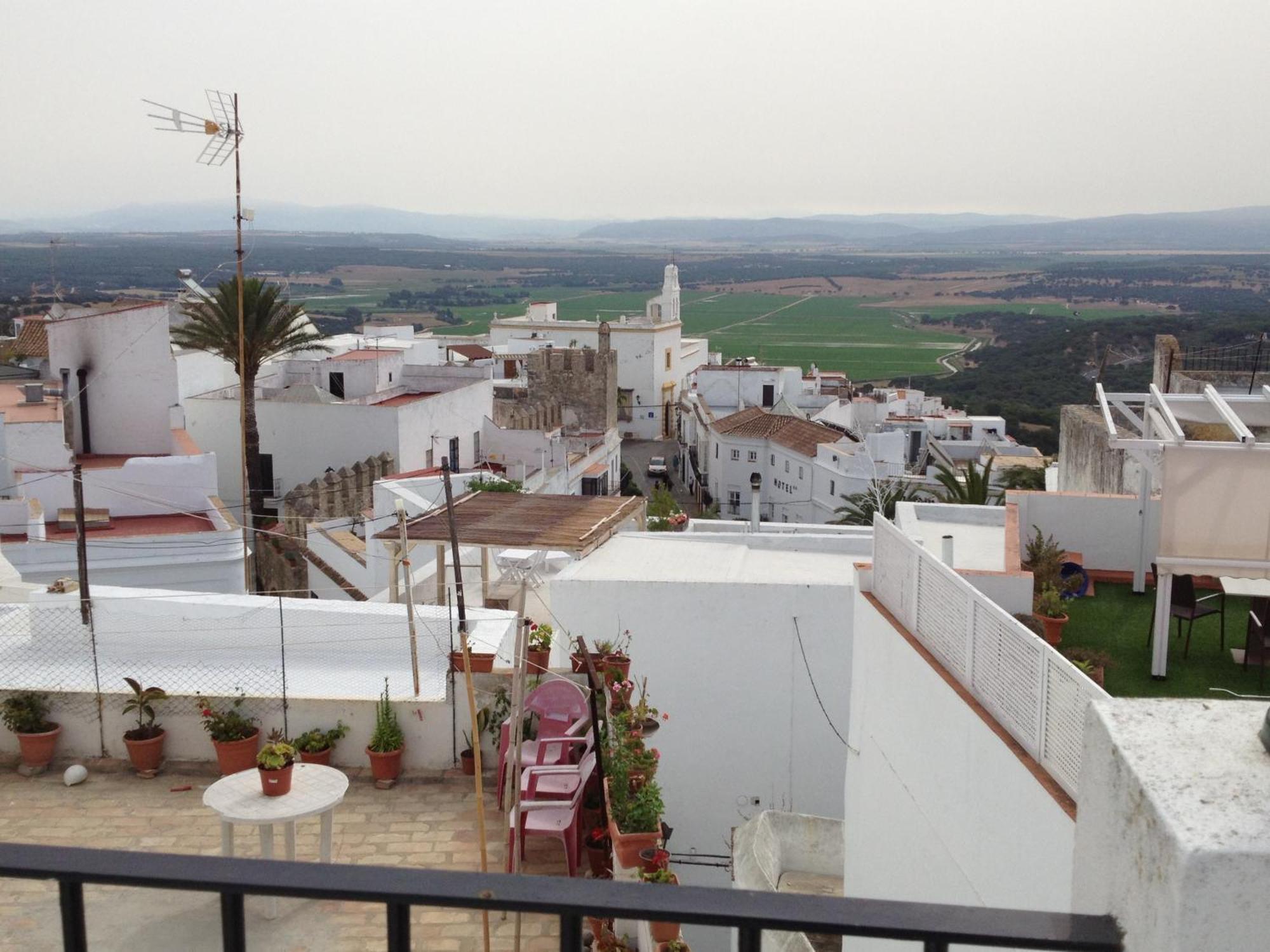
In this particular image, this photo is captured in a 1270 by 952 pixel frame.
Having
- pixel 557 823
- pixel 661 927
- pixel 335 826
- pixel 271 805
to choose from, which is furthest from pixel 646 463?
pixel 661 927

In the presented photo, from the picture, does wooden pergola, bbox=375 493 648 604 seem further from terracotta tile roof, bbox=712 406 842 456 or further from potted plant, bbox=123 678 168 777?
terracotta tile roof, bbox=712 406 842 456

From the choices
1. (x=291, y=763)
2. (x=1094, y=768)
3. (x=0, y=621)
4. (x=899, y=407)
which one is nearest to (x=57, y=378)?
(x=0, y=621)

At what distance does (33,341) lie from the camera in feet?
120

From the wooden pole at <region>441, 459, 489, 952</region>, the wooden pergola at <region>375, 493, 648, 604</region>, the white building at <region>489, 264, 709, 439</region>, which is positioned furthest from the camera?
the white building at <region>489, 264, 709, 439</region>

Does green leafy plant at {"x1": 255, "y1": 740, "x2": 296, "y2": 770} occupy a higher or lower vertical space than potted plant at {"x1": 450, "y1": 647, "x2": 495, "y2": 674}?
higher

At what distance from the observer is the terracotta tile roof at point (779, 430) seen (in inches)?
1719

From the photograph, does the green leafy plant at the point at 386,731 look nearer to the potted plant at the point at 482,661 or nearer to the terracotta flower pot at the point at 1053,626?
the potted plant at the point at 482,661

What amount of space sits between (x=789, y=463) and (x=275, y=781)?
3853cm

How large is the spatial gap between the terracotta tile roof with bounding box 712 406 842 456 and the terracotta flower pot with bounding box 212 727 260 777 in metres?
34.7

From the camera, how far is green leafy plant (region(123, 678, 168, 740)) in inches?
337

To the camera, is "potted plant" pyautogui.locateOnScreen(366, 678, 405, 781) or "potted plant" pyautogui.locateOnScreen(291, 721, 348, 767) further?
"potted plant" pyautogui.locateOnScreen(291, 721, 348, 767)

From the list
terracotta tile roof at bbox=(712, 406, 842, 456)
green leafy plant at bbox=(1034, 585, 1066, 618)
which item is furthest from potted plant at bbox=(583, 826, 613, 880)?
terracotta tile roof at bbox=(712, 406, 842, 456)

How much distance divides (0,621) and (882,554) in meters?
7.58

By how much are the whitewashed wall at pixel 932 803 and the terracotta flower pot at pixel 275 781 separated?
11.3 feet
